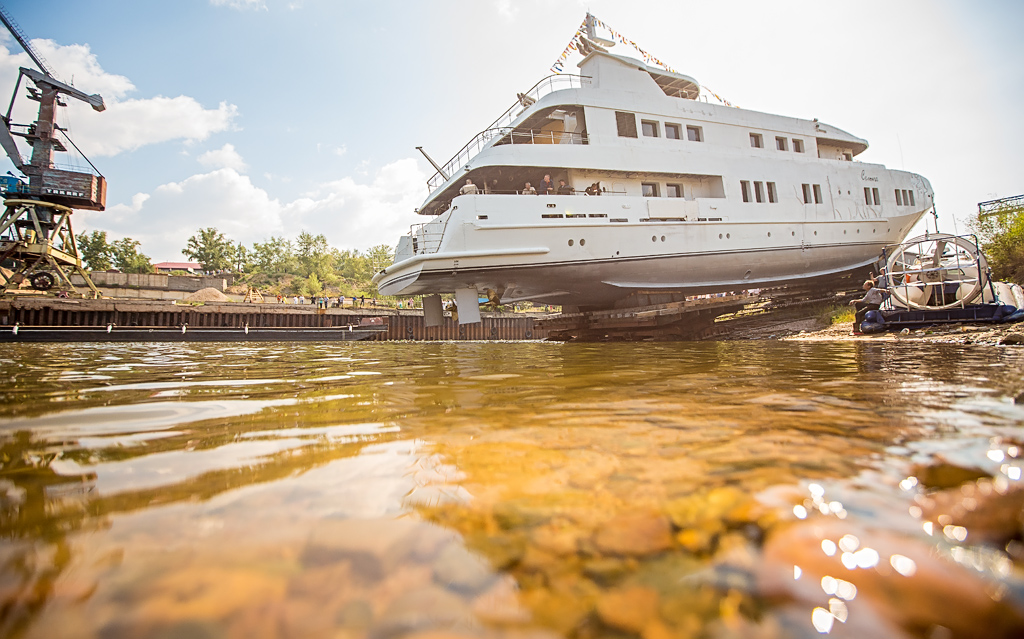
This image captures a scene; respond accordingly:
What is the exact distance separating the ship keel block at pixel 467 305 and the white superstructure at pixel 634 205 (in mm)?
176

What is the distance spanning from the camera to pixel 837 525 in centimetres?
81

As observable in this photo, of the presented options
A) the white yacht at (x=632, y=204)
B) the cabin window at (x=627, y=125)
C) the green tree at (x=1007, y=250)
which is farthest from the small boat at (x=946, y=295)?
the green tree at (x=1007, y=250)

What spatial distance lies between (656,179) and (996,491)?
11.7 metres

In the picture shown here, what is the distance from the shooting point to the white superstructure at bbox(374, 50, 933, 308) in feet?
31.9

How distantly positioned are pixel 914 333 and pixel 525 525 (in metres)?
9.57

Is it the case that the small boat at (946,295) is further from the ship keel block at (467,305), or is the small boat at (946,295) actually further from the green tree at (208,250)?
the green tree at (208,250)

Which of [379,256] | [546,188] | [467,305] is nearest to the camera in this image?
[546,188]

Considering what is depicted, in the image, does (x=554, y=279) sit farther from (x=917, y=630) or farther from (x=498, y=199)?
(x=917, y=630)

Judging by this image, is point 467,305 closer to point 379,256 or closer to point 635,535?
point 635,535

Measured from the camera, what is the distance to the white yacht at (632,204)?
9.73 meters

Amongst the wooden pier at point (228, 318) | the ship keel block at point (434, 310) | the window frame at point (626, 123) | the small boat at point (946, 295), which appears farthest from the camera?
the wooden pier at point (228, 318)

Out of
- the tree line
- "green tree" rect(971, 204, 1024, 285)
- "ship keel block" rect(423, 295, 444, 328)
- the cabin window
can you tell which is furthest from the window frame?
the tree line

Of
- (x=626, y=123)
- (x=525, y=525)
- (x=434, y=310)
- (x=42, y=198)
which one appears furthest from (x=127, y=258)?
(x=525, y=525)

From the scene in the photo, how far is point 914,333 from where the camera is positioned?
7559mm
